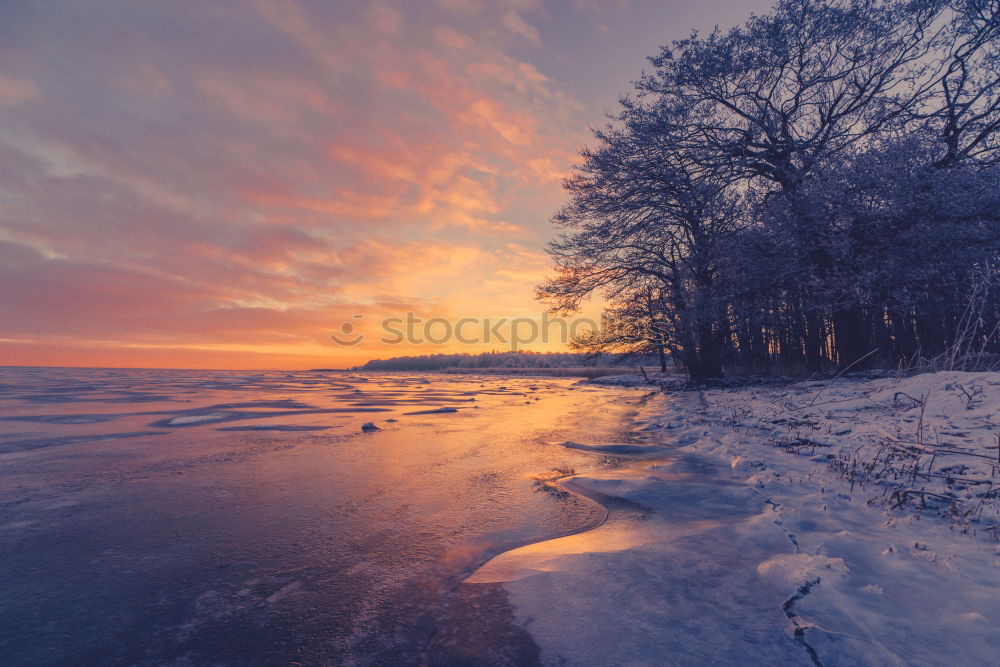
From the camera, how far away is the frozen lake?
4.87ft

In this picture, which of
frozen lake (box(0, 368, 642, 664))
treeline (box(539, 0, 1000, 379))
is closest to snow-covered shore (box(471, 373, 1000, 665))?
frozen lake (box(0, 368, 642, 664))

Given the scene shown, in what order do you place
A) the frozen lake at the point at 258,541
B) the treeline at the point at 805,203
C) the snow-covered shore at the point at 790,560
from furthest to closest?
the treeline at the point at 805,203
the frozen lake at the point at 258,541
the snow-covered shore at the point at 790,560

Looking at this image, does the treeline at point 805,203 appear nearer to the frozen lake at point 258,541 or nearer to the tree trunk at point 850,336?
the tree trunk at point 850,336

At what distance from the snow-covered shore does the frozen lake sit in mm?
300

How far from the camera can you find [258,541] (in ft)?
7.73

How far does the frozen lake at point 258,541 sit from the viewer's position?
4.87 ft

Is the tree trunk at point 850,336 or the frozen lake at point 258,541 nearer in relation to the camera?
the frozen lake at point 258,541

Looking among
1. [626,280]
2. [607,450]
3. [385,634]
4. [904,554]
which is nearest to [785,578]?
[904,554]

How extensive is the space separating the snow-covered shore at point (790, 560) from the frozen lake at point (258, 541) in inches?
11.8

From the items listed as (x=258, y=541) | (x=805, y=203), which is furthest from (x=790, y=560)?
(x=805, y=203)

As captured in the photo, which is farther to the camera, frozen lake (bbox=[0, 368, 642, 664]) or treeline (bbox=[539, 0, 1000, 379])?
treeline (bbox=[539, 0, 1000, 379])

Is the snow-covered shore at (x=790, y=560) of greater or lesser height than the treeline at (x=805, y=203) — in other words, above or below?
below

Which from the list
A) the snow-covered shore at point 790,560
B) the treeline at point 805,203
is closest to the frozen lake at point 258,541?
the snow-covered shore at point 790,560

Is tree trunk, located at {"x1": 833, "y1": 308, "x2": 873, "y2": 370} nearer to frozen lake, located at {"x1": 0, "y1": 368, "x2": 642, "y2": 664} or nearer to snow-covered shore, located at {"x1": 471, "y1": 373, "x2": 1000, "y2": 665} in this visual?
snow-covered shore, located at {"x1": 471, "y1": 373, "x2": 1000, "y2": 665}
